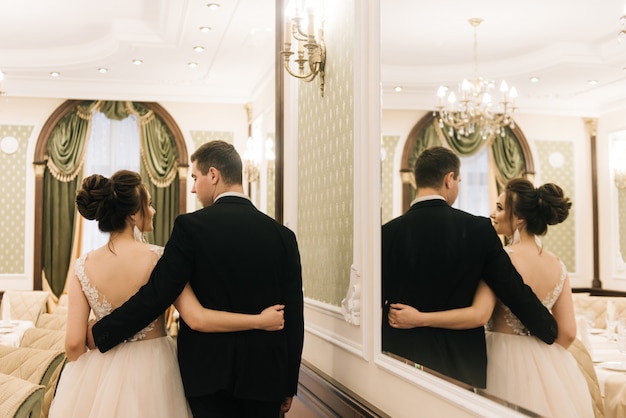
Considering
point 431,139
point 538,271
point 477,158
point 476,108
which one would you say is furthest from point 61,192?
point 538,271

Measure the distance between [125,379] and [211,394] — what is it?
407mm

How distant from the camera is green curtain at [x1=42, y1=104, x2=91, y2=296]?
8.64 meters

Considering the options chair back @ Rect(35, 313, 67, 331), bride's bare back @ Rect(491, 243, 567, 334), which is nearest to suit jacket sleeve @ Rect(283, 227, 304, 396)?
bride's bare back @ Rect(491, 243, 567, 334)

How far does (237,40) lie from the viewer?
6.94 m

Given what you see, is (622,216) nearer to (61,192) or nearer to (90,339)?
(90,339)

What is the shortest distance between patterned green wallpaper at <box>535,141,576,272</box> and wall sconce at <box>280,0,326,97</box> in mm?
1866

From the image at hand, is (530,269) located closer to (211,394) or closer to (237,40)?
(211,394)

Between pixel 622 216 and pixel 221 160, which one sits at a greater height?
pixel 221 160

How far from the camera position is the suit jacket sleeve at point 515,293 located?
1.38 metres

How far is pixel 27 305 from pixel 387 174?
6.41 metres

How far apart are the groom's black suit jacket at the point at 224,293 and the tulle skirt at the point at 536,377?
103 centimetres

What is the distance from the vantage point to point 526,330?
147 centimetres

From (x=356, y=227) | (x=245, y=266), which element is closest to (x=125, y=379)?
(x=245, y=266)

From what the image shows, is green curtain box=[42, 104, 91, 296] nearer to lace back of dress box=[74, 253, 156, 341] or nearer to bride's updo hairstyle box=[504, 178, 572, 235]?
lace back of dress box=[74, 253, 156, 341]
